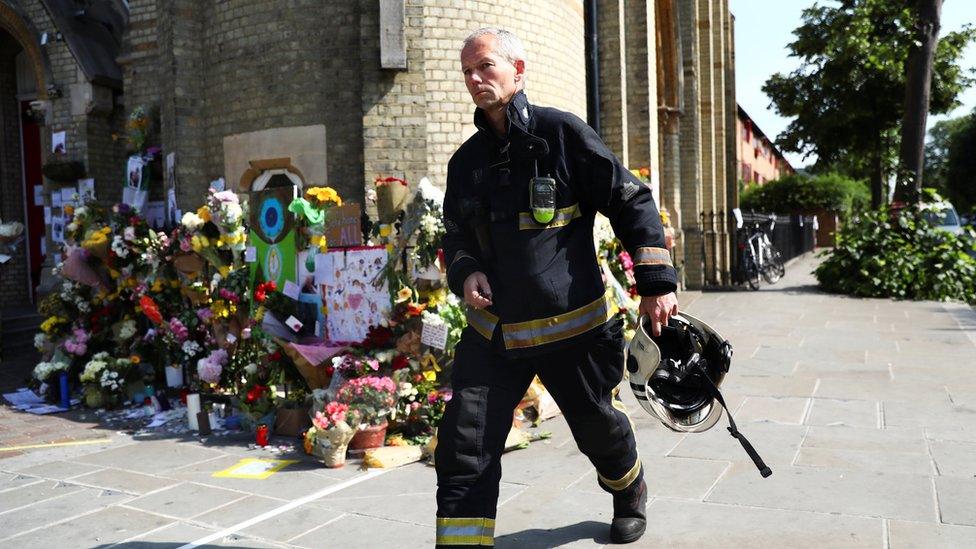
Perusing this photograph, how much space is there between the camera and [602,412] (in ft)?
10.7

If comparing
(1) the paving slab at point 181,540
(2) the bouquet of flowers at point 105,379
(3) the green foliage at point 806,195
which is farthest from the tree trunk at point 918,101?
(3) the green foliage at point 806,195

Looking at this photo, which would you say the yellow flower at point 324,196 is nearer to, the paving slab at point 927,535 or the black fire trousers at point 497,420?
the black fire trousers at point 497,420

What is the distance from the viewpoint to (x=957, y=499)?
159 inches

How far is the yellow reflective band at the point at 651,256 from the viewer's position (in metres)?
3.08

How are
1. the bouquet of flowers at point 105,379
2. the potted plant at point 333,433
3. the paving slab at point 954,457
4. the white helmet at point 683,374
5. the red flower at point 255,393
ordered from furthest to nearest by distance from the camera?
the bouquet of flowers at point 105,379, the red flower at point 255,393, the potted plant at point 333,433, the paving slab at point 954,457, the white helmet at point 683,374

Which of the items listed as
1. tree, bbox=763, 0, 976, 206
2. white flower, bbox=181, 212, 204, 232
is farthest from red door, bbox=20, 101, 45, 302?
tree, bbox=763, 0, 976, 206

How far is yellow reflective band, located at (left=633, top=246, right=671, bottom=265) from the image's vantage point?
10.1 ft

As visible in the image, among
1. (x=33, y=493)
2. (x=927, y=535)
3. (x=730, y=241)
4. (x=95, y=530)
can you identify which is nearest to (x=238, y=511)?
(x=95, y=530)

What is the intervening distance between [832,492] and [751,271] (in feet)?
46.7

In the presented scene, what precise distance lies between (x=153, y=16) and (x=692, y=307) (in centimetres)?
1013

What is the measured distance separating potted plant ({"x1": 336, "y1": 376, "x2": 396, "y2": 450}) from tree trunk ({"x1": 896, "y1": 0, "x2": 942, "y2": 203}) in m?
13.6

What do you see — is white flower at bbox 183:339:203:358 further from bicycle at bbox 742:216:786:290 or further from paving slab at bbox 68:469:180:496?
bicycle at bbox 742:216:786:290

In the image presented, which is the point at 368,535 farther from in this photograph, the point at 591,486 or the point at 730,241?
the point at 730,241

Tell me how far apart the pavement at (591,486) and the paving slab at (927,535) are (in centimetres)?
1
